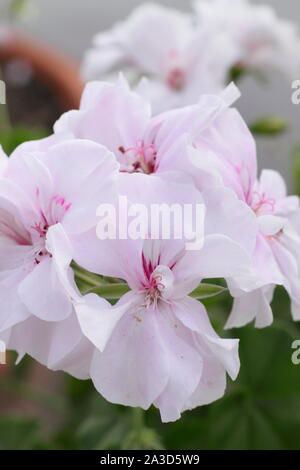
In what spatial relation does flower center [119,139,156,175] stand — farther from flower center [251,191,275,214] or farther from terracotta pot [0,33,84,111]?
terracotta pot [0,33,84,111]

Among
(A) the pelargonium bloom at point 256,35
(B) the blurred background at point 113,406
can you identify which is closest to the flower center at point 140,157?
(B) the blurred background at point 113,406


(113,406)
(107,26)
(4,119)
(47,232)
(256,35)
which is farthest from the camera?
(107,26)

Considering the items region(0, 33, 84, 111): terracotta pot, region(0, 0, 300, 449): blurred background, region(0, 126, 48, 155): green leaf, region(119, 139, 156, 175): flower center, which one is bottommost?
region(0, 0, 300, 449): blurred background

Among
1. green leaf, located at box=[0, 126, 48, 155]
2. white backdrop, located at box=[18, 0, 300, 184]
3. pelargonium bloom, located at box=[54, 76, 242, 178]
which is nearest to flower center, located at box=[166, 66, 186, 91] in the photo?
green leaf, located at box=[0, 126, 48, 155]

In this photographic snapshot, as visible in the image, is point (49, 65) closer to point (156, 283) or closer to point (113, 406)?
point (113, 406)

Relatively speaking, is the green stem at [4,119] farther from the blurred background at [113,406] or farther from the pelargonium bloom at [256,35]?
the pelargonium bloom at [256,35]

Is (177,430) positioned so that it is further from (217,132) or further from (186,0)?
(186,0)

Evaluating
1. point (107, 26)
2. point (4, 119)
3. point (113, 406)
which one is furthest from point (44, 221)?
point (107, 26)
